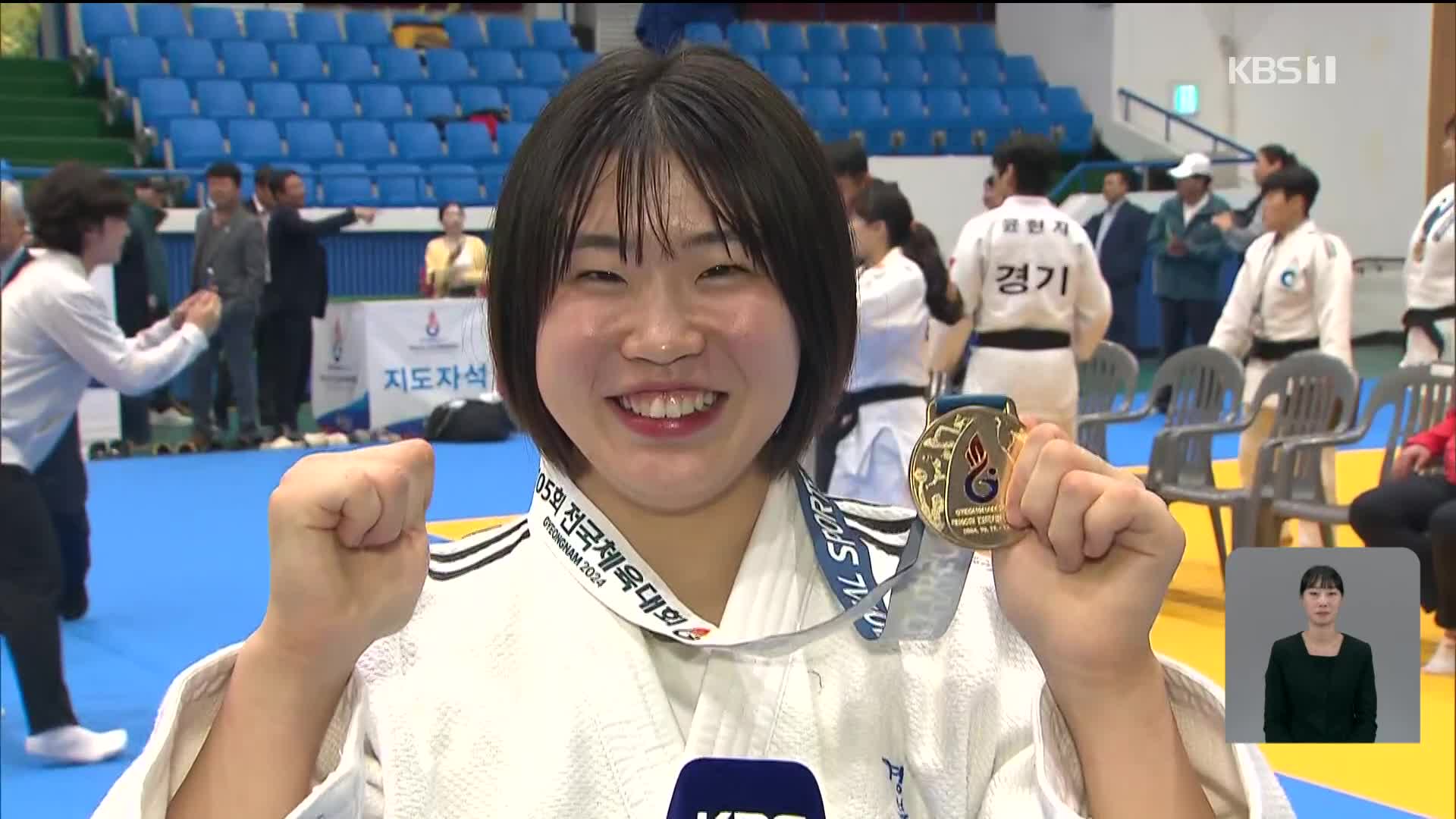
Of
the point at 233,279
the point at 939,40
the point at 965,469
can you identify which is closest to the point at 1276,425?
the point at 965,469

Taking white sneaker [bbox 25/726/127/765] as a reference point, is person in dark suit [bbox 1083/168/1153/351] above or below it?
above

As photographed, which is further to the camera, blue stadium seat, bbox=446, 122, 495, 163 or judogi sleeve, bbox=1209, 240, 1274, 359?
blue stadium seat, bbox=446, 122, 495, 163

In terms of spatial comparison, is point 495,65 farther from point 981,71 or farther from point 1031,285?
point 1031,285

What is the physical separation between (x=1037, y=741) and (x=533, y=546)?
1.44ft

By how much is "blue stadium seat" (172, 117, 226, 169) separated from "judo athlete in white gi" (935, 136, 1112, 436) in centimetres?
837

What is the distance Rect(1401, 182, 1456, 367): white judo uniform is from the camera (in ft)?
19.9

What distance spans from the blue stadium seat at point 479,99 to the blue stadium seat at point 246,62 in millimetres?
1838

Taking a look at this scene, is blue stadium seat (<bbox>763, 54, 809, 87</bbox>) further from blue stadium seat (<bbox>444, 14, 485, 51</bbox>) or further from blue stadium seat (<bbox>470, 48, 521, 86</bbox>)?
blue stadium seat (<bbox>444, 14, 485, 51</bbox>)

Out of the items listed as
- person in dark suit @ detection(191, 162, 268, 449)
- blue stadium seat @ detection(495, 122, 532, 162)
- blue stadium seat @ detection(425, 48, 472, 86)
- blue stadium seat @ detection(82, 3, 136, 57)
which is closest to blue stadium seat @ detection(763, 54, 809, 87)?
blue stadium seat @ detection(425, 48, 472, 86)

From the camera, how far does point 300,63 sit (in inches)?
563

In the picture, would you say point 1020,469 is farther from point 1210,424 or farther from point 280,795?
point 1210,424

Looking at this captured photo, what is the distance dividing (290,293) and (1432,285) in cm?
678

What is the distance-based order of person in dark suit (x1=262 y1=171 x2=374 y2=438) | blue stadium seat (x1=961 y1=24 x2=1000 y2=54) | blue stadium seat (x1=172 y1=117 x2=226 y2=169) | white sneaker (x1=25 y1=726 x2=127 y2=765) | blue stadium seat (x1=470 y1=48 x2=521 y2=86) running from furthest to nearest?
blue stadium seat (x1=961 y1=24 x2=1000 y2=54)
blue stadium seat (x1=470 y1=48 x2=521 y2=86)
blue stadium seat (x1=172 y1=117 x2=226 y2=169)
person in dark suit (x1=262 y1=171 x2=374 y2=438)
white sneaker (x1=25 y1=726 x2=127 y2=765)

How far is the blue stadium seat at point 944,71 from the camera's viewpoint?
1688 cm
